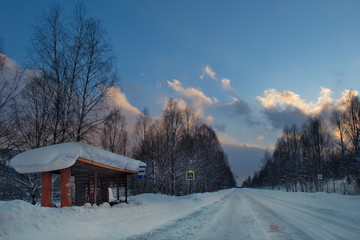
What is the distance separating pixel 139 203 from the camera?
1463 centimetres

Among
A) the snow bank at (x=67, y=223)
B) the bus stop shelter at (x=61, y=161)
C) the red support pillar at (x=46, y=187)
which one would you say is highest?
the bus stop shelter at (x=61, y=161)

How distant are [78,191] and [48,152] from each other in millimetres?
7623

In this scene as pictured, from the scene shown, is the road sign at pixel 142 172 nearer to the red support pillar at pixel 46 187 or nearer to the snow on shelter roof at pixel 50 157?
the snow on shelter roof at pixel 50 157

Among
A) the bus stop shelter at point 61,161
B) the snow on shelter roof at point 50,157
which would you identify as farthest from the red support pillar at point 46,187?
the snow on shelter roof at point 50,157

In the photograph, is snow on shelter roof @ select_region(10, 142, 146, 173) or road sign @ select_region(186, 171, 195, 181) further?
road sign @ select_region(186, 171, 195, 181)

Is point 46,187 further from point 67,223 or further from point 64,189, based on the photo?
point 67,223

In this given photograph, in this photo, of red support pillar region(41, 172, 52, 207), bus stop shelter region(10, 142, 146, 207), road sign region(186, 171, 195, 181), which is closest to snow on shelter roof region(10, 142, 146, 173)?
bus stop shelter region(10, 142, 146, 207)

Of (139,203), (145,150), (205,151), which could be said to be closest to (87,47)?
(139,203)

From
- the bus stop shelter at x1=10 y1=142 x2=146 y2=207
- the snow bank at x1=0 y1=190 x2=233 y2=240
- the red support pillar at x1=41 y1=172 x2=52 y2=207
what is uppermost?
the bus stop shelter at x1=10 y1=142 x2=146 y2=207

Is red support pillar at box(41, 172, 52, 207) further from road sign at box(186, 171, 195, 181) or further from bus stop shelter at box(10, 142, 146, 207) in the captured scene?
road sign at box(186, 171, 195, 181)

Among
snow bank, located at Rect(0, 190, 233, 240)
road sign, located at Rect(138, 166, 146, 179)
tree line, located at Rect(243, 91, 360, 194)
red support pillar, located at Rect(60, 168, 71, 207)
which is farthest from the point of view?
tree line, located at Rect(243, 91, 360, 194)

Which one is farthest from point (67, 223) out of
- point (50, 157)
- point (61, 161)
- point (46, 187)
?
point (46, 187)

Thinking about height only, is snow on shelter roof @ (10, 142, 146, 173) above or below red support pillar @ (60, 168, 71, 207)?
above

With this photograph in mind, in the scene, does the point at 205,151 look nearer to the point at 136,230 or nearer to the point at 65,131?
the point at 65,131
